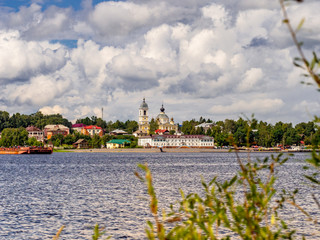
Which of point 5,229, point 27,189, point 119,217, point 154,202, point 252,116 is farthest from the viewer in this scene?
point 27,189

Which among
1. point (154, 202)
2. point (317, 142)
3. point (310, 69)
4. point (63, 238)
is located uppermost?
point (310, 69)

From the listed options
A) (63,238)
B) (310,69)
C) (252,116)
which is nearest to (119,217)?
(63,238)

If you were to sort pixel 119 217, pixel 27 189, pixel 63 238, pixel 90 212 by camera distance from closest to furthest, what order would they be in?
pixel 63 238, pixel 119 217, pixel 90 212, pixel 27 189

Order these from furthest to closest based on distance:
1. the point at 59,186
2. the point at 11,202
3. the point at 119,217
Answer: the point at 59,186 → the point at 11,202 → the point at 119,217

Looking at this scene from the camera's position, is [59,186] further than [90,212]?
Yes

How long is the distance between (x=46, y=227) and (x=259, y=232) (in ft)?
83.2

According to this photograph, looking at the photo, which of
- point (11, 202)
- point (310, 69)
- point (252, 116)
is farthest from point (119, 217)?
point (310, 69)

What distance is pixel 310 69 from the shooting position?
5.93 metres

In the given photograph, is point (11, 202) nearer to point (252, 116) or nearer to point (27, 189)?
point (27, 189)

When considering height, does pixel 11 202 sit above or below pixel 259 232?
below

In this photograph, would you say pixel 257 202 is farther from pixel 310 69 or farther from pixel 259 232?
pixel 310 69

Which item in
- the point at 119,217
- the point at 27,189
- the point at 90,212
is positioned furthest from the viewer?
the point at 27,189

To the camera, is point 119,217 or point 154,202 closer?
point 154,202

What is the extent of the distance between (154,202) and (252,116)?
3309 millimetres
